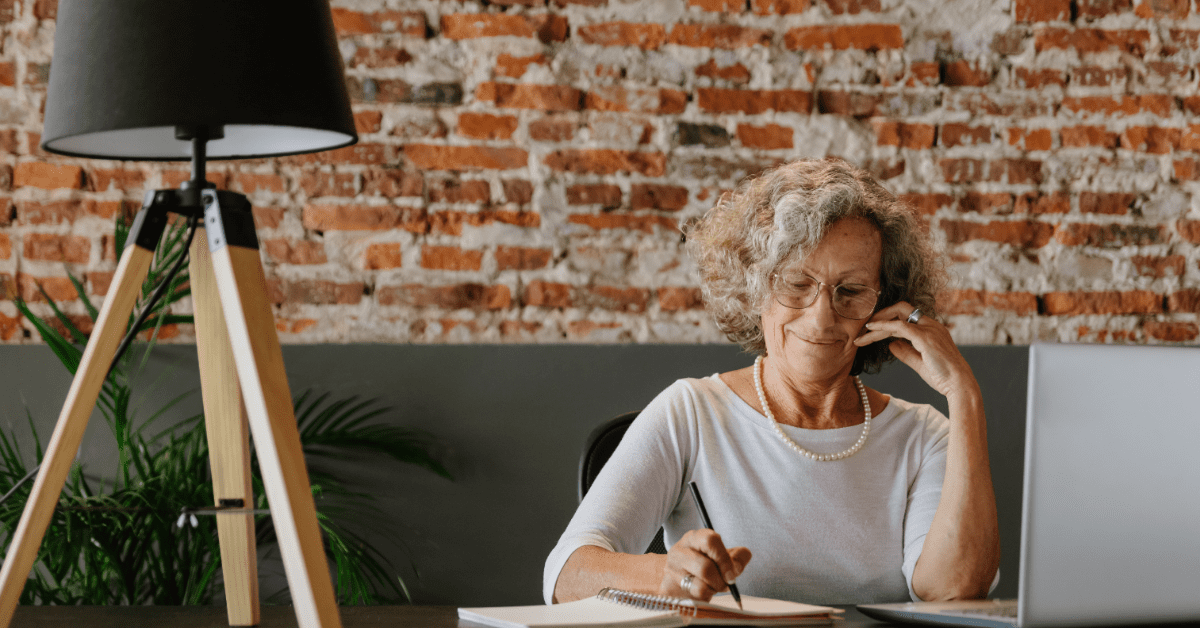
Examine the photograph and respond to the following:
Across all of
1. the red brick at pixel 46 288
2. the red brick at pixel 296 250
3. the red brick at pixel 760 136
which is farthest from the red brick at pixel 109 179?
the red brick at pixel 760 136

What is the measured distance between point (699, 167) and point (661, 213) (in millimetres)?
160

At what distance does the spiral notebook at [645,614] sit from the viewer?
3.41ft

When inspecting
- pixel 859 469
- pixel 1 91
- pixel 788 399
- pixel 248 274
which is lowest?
pixel 859 469

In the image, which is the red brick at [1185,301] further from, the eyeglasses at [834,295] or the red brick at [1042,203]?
the eyeglasses at [834,295]

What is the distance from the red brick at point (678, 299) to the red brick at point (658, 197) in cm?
22

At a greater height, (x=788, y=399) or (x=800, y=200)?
(x=800, y=200)

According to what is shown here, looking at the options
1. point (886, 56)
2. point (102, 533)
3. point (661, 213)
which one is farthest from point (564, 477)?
point (886, 56)

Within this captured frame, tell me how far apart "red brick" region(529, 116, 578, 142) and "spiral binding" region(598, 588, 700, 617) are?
1.44 m

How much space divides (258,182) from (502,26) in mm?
751

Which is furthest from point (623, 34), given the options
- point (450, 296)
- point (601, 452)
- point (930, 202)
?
point (601, 452)

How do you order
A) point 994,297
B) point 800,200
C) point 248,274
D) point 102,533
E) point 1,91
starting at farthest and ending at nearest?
1. point 994,297
2. point 1,91
3. point 102,533
4. point 800,200
5. point 248,274

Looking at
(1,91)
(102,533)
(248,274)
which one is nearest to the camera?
(248,274)

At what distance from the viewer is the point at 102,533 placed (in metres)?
1.97

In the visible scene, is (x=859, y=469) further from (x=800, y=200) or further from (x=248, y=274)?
(x=248, y=274)
